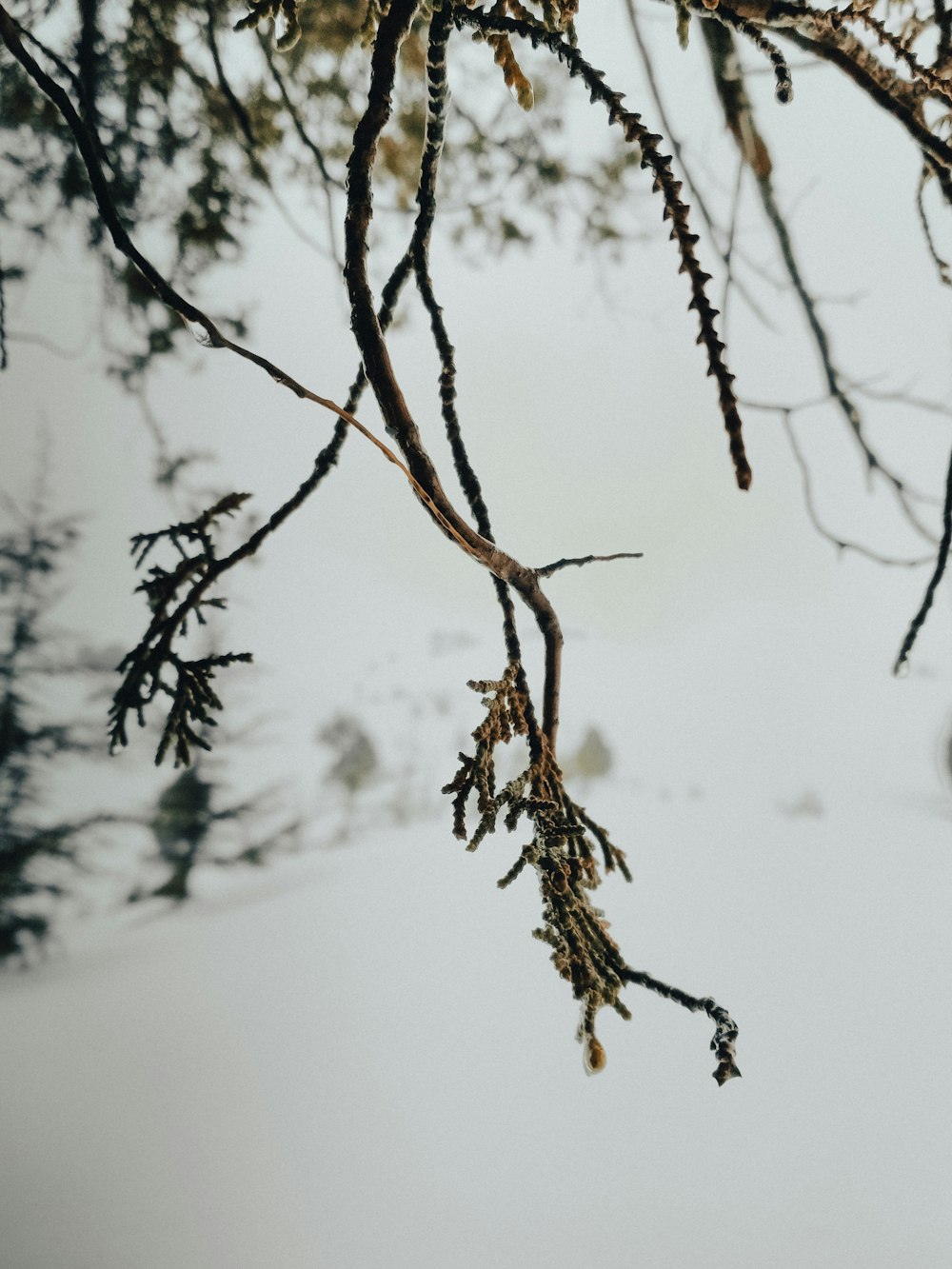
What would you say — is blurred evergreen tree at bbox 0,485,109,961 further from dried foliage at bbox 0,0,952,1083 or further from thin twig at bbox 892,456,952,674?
thin twig at bbox 892,456,952,674

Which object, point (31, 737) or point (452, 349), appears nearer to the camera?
point (452, 349)

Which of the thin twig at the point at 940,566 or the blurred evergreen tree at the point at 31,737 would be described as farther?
the blurred evergreen tree at the point at 31,737

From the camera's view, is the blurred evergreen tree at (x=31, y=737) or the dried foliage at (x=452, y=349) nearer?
the dried foliage at (x=452, y=349)

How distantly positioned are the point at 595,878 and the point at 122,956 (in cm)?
267

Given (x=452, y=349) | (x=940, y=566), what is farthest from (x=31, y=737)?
(x=940, y=566)

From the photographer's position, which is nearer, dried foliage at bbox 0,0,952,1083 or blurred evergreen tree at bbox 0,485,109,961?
dried foliage at bbox 0,0,952,1083

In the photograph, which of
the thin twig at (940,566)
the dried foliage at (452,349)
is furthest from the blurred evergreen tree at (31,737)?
the thin twig at (940,566)

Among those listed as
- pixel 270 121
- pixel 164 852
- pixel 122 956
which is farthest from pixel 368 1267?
pixel 270 121

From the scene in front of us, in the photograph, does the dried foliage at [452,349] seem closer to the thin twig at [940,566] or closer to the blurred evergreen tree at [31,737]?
the thin twig at [940,566]

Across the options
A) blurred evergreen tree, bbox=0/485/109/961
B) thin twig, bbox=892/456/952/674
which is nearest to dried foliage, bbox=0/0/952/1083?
thin twig, bbox=892/456/952/674

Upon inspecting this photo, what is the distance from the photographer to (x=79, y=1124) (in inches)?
93.7

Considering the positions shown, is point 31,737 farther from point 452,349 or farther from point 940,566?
point 940,566

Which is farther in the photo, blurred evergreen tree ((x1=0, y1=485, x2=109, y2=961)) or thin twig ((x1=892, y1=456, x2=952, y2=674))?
blurred evergreen tree ((x1=0, y1=485, x2=109, y2=961))

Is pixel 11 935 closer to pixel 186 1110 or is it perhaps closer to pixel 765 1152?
pixel 186 1110
